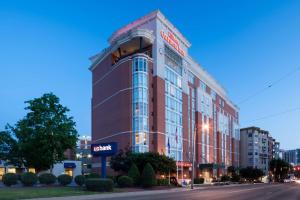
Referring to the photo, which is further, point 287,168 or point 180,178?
point 287,168

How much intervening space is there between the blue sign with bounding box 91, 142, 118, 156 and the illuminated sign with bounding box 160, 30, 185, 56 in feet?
131

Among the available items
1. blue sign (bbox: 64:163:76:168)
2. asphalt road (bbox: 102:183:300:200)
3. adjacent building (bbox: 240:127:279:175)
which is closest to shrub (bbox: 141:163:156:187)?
asphalt road (bbox: 102:183:300:200)

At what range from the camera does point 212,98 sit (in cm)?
12788

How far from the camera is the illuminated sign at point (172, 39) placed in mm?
85588

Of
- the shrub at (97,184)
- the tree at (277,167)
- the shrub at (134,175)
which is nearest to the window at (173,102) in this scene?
the shrub at (134,175)

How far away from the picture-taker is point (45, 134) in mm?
59500

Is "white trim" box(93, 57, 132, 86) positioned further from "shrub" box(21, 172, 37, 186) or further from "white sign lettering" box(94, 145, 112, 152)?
"shrub" box(21, 172, 37, 186)

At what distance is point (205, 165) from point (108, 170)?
33.6 metres

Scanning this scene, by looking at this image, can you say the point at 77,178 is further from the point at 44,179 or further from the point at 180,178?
the point at 180,178

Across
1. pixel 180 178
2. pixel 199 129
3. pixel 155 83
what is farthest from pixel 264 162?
pixel 155 83

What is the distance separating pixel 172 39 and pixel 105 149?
45.6 metres

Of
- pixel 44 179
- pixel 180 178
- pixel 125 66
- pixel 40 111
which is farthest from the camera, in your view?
pixel 180 178

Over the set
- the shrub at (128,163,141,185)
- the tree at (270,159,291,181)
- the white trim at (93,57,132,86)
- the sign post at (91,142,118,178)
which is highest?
the white trim at (93,57,132,86)

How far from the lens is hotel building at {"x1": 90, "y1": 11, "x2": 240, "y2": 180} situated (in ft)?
260
